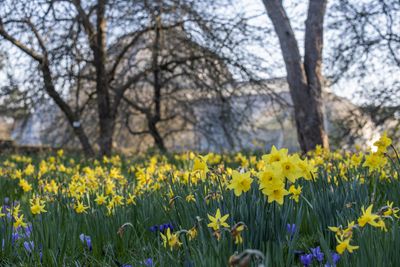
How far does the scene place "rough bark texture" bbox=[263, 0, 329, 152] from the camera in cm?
771

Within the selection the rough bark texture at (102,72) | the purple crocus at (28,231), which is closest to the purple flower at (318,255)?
the purple crocus at (28,231)

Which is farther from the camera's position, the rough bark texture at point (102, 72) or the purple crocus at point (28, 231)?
the rough bark texture at point (102, 72)

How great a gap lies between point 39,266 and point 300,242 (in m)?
1.21

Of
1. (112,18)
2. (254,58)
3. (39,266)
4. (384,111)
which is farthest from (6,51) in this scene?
(39,266)

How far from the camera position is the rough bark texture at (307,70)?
7.71 m

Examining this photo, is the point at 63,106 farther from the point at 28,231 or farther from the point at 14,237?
the point at 14,237

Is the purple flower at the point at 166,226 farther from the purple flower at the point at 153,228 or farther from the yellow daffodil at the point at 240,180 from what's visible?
the yellow daffodil at the point at 240,180

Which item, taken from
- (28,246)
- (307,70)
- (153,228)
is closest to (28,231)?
(28,246)

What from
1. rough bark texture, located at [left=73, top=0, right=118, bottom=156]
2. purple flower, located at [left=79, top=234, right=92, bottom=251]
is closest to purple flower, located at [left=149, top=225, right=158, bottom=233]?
purple flower, located at [left=79, top=234, right=92, bottom=251]

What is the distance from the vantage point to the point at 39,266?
2369 mm

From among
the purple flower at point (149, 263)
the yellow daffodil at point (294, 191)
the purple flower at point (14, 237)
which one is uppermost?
the yellow daffodil at point (294, 191)

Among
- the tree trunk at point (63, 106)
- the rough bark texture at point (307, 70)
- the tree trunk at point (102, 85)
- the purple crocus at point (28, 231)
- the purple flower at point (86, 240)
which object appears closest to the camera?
the purple flower at point (86, 240)

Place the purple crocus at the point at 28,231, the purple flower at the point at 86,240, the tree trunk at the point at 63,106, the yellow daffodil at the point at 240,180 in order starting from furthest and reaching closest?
the tree trunk at the point at 63,106, the purple crocus at the point at 28,231, the purple flower at the point at 86,240, the yellow daffodil at the point at 240,180

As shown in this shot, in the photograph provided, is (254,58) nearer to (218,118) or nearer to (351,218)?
(218,118)
